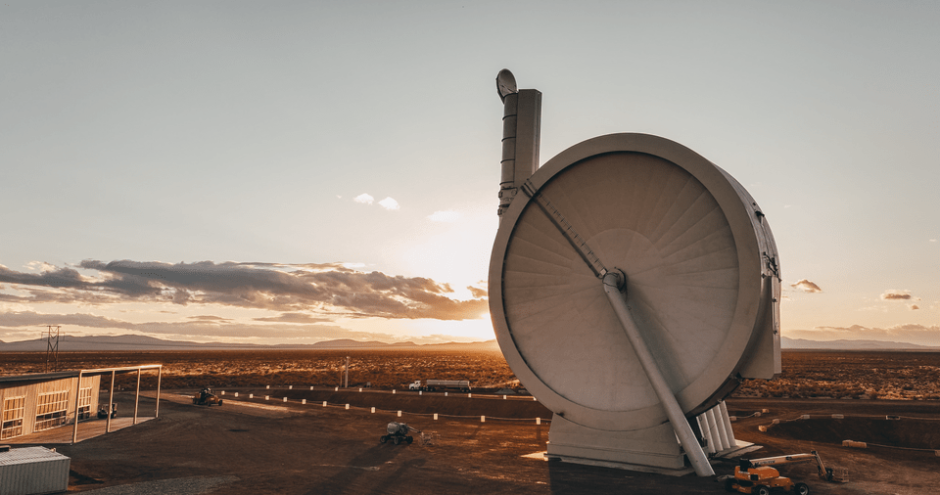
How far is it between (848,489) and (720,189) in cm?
1250

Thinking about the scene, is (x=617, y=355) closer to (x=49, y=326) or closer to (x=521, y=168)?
(x=521, y=168)

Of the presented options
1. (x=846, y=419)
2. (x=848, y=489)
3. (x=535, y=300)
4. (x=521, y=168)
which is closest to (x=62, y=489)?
(x=535, y=300)

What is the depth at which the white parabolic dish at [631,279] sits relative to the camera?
76.3ft

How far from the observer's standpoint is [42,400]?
36.6 metres

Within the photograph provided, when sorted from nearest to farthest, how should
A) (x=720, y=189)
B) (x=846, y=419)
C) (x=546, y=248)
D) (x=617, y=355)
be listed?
(x=720, y=189) → (x=617, y=355) → (x=546, y=248) → (x=846, y=419)

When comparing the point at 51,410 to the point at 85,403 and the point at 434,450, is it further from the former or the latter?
the point at 434,450

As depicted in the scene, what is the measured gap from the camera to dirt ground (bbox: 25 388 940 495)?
22578 millimetres

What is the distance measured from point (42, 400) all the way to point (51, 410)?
1.45 metres

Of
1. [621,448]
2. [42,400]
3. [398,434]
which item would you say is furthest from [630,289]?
[42,400]

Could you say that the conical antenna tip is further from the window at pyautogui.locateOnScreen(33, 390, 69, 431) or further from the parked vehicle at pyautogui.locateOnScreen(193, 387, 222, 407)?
the parked vehicle at pyautogui.locateOnScreen(193, 387, 222, 407)

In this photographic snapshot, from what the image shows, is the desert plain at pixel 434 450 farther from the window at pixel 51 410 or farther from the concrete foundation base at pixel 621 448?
the window at pixel 51 410

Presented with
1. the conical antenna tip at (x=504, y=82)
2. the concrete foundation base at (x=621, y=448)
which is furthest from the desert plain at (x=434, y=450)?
the conical antenna tip at (x=504, y=82)

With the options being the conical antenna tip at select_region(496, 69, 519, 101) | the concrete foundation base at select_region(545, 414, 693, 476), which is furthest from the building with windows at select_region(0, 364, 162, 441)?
the conical antenna tip at select_region(496, 69, 519, 101)

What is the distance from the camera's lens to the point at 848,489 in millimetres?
22625
